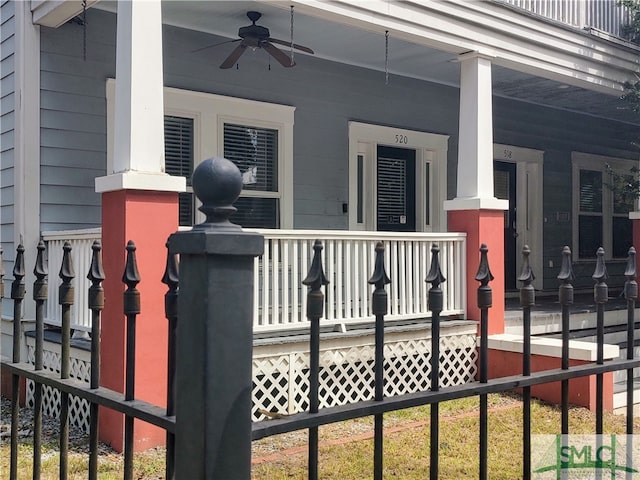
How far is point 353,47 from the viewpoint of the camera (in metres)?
7.74

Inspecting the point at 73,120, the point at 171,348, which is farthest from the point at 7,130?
the point at 171,348

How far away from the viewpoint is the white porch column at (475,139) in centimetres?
689

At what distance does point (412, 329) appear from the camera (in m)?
6.34

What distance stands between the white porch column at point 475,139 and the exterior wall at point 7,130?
178 inches

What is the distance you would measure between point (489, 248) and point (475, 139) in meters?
1.19

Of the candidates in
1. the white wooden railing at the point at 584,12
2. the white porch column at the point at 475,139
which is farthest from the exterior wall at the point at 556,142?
the white porch column at the point at 475,139

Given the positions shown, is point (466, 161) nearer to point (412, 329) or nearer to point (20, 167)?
point (412, 329)

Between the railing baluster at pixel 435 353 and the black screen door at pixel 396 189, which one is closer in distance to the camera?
the railing baluster at pixel 435 353

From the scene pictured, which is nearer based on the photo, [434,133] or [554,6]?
[554,6]

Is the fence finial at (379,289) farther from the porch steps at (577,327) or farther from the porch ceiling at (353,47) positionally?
the porch steps at (577,327)

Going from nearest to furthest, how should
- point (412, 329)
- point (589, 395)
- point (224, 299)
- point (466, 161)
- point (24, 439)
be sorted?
point (224, 299) < point (24, 439) < point (589, 395) < point (412, 329) < point (466, 161)

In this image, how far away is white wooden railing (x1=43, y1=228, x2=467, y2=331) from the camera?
5.39 metres

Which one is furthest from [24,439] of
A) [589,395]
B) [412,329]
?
[589,395]

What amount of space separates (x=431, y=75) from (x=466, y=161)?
8.23 feet
